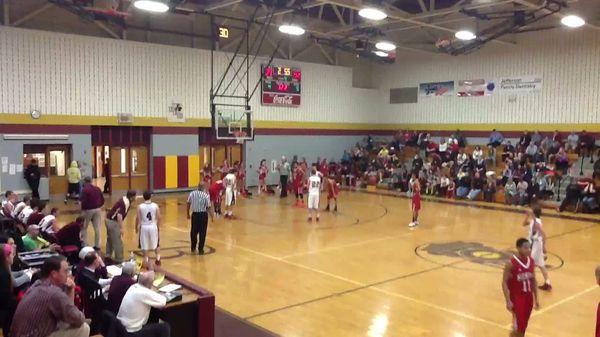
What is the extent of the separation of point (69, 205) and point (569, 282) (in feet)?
56.1

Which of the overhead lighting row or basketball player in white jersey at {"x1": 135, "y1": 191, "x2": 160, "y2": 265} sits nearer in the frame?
basketball player in white jersey at {"x1": 135, "y1": 191, "x2": 160, "y2": 265}

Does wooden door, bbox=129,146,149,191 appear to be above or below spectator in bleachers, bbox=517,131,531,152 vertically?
below

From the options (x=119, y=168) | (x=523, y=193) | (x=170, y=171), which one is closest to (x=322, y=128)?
(x=170, y=171)

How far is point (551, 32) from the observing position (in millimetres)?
24875

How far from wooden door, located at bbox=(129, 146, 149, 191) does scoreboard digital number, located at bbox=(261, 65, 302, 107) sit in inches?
269

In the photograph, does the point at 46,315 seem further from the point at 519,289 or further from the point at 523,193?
the point at 523,193

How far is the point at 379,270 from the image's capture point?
36.9ft

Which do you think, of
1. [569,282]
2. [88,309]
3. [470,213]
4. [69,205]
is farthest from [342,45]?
[88,309]

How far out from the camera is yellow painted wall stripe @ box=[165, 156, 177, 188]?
968 inches

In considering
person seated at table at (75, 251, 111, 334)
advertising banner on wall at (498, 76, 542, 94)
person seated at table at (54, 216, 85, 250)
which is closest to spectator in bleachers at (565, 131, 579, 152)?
advertising banner on wall at (498, 76, 542, 94)

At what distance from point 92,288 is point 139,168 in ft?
60.2

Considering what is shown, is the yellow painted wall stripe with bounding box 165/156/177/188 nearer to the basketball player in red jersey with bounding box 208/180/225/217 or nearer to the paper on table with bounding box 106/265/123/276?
the basketball player in red jersey with bounding box 208/180/225/217

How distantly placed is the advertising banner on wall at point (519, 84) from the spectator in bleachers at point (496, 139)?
2.13m

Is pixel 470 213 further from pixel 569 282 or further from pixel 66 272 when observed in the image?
pixel 66 272
